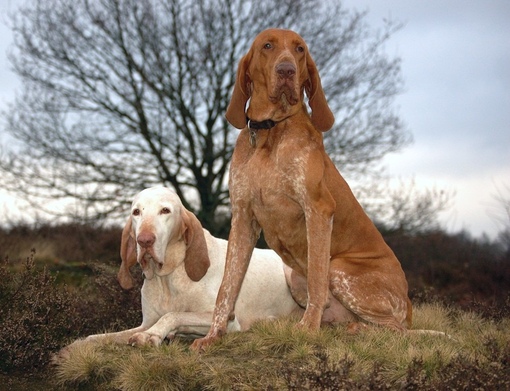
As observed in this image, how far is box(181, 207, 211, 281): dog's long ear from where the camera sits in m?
5.84

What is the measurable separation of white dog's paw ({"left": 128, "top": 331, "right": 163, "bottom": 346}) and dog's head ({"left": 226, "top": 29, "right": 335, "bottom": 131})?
5.58 ft

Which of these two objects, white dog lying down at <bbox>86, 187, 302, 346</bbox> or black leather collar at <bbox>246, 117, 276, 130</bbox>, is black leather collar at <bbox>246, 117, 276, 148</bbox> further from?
white dog lying down at <bbox>86, 187, 302, 346</bbox>

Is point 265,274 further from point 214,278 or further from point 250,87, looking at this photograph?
point 250,87

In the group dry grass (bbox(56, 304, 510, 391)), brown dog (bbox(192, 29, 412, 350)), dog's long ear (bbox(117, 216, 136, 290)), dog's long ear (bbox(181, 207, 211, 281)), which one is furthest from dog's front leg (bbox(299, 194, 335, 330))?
dog's long ear (bbox(117, 216, 136, 290))

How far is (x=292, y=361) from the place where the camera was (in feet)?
15.6

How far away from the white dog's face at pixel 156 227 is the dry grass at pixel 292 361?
0.66m

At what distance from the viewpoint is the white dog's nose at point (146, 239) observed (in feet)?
17.3

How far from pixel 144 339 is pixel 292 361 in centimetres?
125

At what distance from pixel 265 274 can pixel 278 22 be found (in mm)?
9838

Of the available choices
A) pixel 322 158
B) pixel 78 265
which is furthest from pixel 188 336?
pixel 78 265

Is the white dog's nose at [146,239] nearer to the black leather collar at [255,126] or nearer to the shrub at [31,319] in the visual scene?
the black leather collar at [255,126]

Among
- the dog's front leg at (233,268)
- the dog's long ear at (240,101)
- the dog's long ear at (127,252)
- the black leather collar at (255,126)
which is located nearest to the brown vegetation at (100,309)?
the dog's front leg at (233,268)

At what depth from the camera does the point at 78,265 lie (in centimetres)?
1178

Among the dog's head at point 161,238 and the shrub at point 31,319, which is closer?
the dog's head at point 161,238
